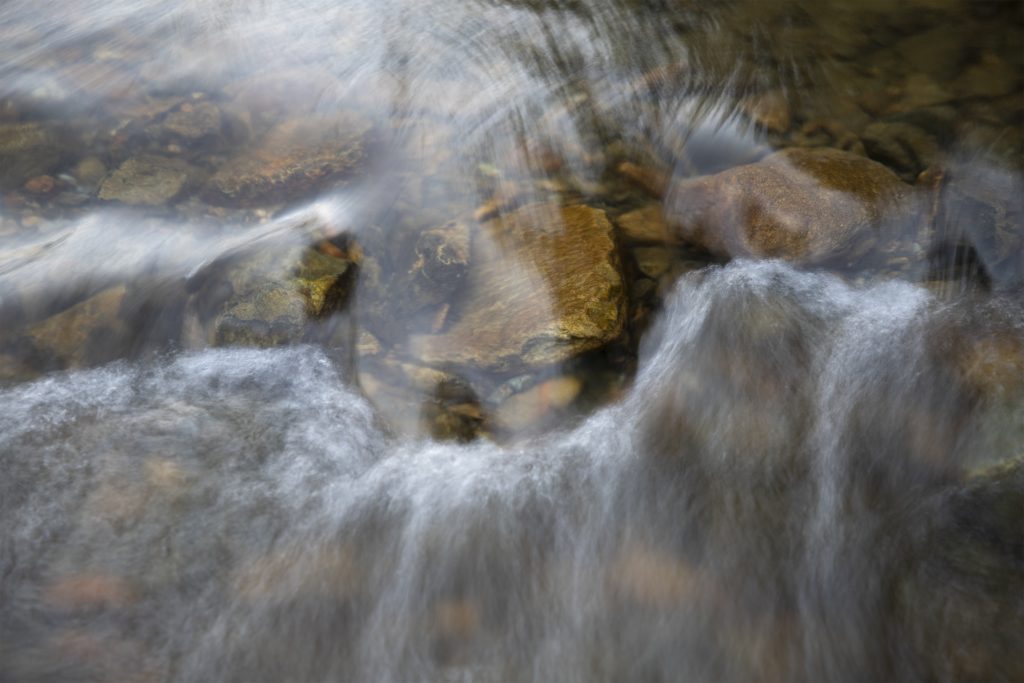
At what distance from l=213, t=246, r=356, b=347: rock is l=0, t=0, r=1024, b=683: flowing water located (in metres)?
0.02

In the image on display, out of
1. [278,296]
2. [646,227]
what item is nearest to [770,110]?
[646,227]

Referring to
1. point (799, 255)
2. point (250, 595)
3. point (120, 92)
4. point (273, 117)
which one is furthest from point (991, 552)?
point (120, 92)

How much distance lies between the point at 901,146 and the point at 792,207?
1.40 metres

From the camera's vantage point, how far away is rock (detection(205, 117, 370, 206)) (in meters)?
5.08

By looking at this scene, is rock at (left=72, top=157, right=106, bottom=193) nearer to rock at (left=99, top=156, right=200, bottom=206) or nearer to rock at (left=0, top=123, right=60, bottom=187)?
rock at (left=99, top=156, right=200, bottom=206)

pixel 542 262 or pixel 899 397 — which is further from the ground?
pixel 542 262

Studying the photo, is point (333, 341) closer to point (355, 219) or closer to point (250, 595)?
point (355, 219)

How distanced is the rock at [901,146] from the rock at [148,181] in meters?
5.02

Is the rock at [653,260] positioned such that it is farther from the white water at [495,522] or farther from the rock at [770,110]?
the rock at [770,110]

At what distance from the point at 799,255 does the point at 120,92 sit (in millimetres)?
5539

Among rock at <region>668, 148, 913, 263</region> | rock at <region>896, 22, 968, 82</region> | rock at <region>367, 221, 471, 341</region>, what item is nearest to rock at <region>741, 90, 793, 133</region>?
rock at <region>668, 148, 913, 263</region>

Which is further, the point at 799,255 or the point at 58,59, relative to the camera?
the point at 58,59

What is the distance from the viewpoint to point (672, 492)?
351 centimetres

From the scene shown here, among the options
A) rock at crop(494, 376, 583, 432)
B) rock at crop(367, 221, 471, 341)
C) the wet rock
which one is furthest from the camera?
rock at crop(367, 221, 471, 341)
